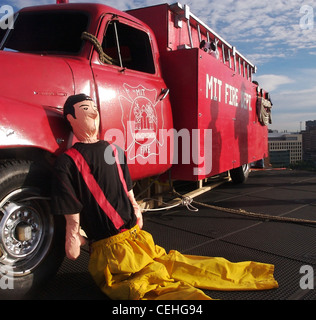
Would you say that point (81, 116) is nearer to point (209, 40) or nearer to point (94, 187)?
point (94, 187)

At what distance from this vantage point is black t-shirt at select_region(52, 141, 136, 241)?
204cm

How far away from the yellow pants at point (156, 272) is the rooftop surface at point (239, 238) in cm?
10

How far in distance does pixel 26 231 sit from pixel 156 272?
86 cm

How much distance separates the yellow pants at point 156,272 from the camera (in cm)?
207

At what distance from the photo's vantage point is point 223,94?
16.6 ft

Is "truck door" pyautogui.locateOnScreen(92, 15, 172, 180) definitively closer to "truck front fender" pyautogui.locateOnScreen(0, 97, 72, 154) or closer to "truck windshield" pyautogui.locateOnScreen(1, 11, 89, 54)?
→ "truck windshield" pyautogui.locateOnScreen(1, 11, 89, 54)

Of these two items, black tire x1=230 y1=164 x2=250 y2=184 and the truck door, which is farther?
black tire x1=230 y1=164 x2=250 y2=184

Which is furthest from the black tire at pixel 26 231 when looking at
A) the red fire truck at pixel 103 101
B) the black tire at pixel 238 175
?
the black tire at pixel 238 175

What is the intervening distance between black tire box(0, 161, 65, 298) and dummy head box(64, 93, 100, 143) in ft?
1.13

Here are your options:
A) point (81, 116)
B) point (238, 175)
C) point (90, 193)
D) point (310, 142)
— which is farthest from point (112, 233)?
point (310, 142)

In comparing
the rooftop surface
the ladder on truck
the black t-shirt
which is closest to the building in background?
the ladder on truck

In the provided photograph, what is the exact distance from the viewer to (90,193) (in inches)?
85.9

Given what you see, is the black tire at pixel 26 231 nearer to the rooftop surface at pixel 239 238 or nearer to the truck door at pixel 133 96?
the rooftop surface at pixel 239 238
